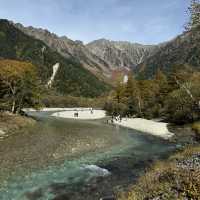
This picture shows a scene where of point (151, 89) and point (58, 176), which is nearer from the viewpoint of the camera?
point (58, 176)

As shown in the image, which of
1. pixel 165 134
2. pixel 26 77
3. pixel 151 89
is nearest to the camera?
pixel 165 134

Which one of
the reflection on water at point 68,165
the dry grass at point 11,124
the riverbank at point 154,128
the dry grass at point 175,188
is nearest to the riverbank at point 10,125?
the dry grass at point 11,124

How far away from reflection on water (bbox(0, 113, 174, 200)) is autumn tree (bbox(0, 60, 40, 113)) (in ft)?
126

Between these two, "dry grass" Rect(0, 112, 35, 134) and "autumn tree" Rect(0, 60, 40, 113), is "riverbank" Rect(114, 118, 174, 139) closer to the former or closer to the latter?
"autumn tree" Rect(0, 60, 40, 113)

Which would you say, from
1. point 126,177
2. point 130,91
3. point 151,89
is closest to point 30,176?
point 126,177

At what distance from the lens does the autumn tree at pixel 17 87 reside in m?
90.4

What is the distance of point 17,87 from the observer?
91.7 meters

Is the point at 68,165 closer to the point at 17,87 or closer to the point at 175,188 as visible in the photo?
the point at 175,188

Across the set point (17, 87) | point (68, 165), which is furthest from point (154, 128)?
point (68, 165)

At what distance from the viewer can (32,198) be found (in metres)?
23.2

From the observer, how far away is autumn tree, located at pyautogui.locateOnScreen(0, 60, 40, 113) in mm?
90375

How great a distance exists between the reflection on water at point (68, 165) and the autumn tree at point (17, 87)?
3835 centimetres

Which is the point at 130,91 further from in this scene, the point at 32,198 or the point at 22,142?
the point at 32,198

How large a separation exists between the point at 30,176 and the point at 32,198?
6.62m
